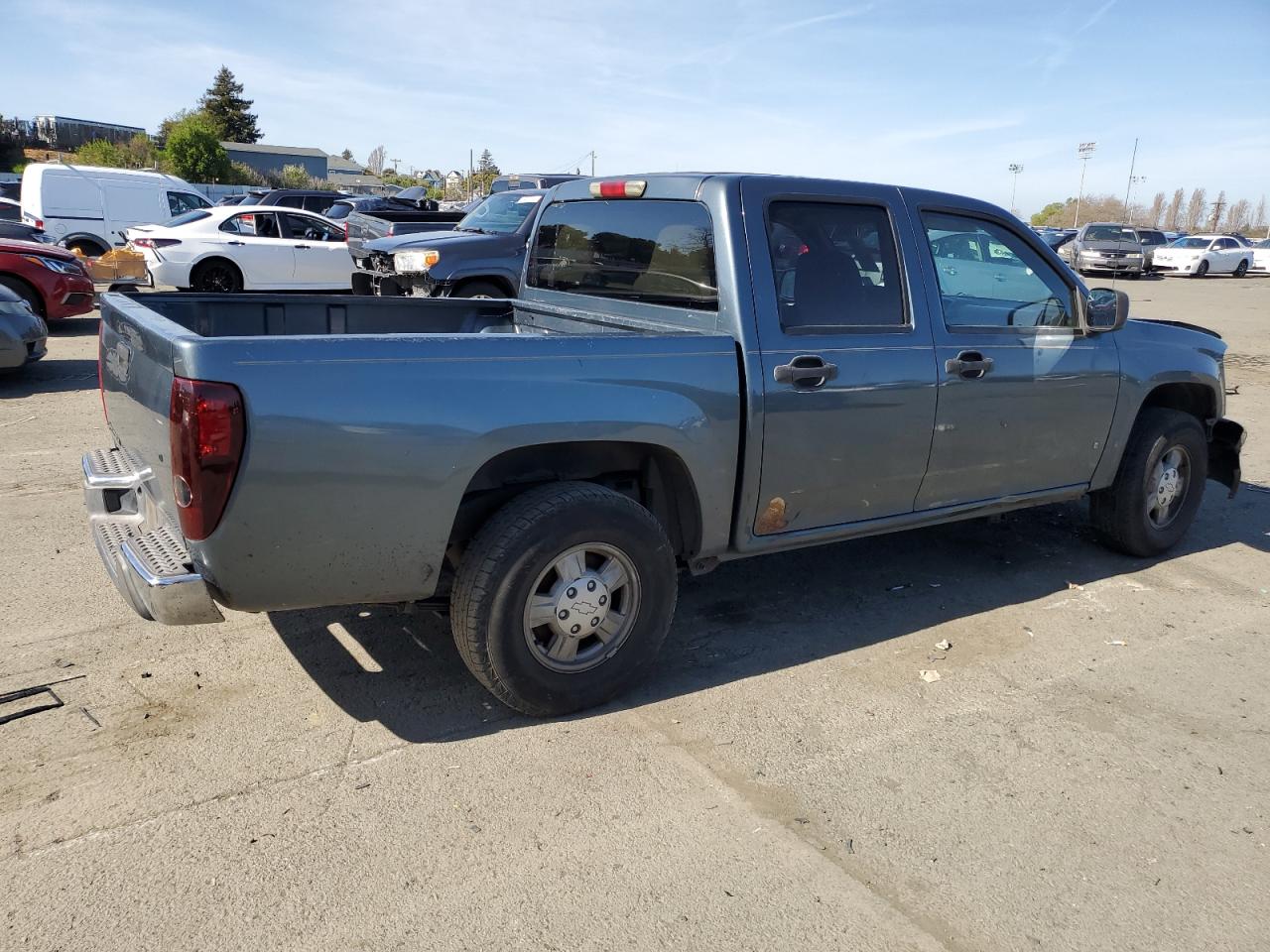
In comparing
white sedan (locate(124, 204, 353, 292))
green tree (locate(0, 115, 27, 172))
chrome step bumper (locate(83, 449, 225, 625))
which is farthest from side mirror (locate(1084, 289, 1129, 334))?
green tree (locate(0, 115, 27, 172))

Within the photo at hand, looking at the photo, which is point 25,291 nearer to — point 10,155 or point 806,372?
point 806,372

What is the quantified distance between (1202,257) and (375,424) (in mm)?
37627

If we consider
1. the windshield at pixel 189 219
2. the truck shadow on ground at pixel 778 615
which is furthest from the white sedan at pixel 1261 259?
the truck shadow on ground at pixel 778 615

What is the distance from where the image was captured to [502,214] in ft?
39.9

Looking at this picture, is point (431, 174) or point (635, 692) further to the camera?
point (431, 174)

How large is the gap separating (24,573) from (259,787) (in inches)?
92.7

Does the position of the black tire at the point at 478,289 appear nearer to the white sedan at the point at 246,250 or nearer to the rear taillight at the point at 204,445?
the white sedan at the point at 246,250

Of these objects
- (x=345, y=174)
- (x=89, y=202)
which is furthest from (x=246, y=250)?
(x=345, y=174)

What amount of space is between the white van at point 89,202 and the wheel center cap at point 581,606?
20.7 m

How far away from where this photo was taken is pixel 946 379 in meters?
4.25

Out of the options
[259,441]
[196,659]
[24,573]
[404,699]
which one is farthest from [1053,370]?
[24,573]

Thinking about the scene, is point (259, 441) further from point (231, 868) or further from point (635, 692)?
point (635, 692)

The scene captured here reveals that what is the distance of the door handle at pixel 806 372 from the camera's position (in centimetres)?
377

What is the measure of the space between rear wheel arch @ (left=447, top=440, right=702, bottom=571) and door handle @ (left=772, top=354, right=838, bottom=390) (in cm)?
53
